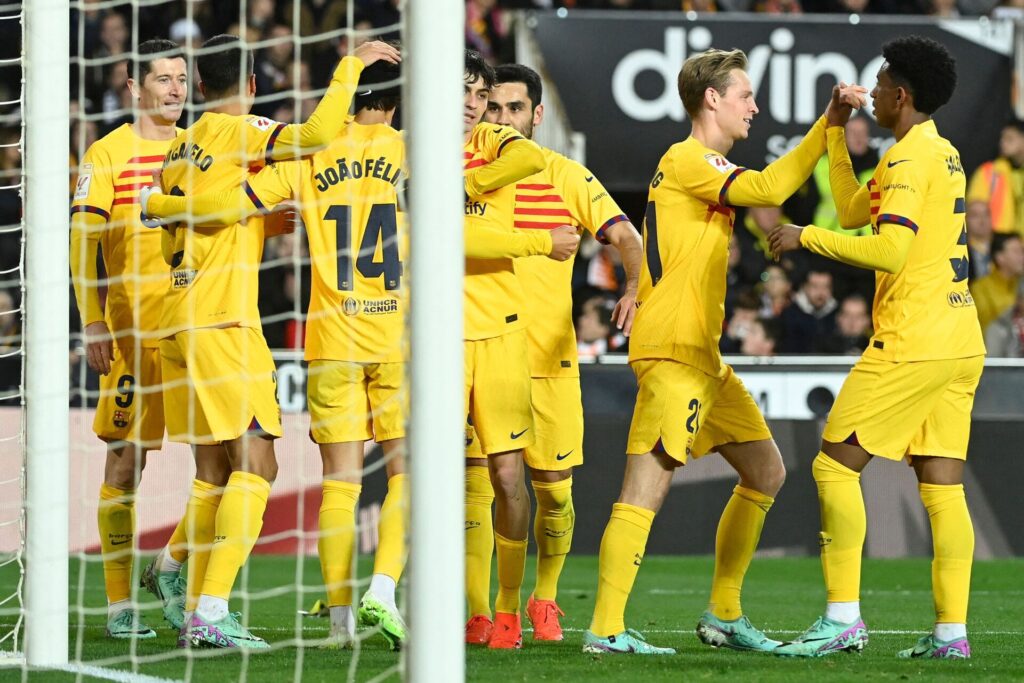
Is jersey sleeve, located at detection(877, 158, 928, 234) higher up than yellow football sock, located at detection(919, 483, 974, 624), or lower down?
higher up

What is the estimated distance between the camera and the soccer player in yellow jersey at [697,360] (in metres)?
5.12

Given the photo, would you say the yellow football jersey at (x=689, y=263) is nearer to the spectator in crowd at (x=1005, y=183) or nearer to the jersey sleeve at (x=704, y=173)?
the jersey sleeve at (x=704, y=173)

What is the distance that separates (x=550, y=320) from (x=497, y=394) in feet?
2.32

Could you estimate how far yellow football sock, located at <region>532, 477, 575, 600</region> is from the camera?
18.8 feet

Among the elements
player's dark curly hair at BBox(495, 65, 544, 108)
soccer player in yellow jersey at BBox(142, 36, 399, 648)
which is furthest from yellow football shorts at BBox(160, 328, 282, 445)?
player's dark curly hair at BBox(495, 65, 544, 108)

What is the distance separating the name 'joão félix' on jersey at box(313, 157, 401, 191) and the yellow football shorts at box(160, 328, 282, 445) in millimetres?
567

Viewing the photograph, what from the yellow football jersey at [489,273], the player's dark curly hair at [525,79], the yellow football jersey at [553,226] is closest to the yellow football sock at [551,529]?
the yellow football jersey at [553,226]

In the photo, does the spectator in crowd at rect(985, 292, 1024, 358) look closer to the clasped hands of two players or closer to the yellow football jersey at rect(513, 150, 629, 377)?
the yellow football jersey at rect(513, 150, 629, 377)

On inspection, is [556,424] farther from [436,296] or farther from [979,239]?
[979,239]

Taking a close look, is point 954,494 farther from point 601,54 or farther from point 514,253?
point 601,54

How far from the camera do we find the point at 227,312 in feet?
17.1

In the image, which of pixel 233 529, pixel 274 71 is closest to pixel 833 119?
pixel 233 529

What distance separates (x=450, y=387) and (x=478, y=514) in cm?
219

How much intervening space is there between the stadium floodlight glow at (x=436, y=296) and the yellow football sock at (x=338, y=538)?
5.60ft
